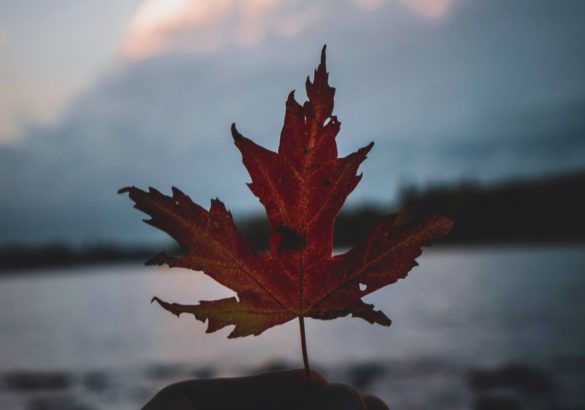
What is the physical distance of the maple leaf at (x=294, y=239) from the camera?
1.41m

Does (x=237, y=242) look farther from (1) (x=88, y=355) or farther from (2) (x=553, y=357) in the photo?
(1) (x=88, y=355)

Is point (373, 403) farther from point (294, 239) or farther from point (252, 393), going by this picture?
point (294, 239)

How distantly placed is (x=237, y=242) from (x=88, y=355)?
191 feet

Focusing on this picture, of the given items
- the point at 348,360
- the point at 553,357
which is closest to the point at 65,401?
the point at 348,360

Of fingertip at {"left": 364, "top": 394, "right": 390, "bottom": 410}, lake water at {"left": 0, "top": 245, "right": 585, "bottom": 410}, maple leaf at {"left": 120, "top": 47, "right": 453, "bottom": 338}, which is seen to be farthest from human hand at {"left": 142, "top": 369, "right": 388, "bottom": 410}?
lake water at {"left": 0, "top": 245, "right": 585, "bottom": 410}

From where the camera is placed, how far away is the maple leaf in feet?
4.64

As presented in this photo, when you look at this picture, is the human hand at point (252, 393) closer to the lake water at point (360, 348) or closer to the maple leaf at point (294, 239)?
the maple leaf at point (294, 239)

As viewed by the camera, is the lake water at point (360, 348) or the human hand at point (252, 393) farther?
the lake water at point (360, 348)

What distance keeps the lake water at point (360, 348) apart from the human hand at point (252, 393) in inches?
1052

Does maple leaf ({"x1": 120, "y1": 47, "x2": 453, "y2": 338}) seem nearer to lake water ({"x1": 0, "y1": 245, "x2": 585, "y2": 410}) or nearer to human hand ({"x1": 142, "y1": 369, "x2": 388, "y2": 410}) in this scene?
human hand ({"x1": 142, "y1": 369, "x2": 388, "y2": 410})

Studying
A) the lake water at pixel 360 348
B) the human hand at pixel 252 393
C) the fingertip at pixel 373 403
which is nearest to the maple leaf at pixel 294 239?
the human hand at pixel 252 393

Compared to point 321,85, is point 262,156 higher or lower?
lower

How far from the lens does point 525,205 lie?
328ft

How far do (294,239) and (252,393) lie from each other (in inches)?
25.3
